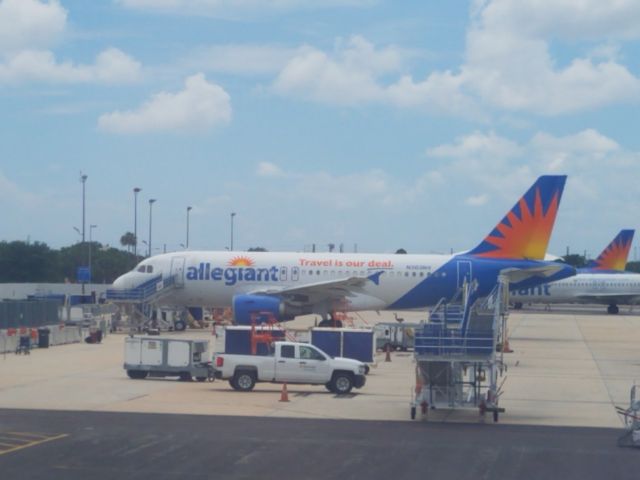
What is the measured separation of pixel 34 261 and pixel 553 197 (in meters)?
73.8

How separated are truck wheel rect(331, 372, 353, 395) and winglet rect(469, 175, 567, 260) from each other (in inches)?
994

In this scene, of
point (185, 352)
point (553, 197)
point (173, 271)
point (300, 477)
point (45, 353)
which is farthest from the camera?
point (173, 271)

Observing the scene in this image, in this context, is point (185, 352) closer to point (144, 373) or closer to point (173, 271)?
point (144, 373)

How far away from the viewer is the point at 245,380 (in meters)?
30.6

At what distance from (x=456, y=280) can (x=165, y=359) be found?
79.7 feet

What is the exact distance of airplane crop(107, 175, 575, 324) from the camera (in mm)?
52938

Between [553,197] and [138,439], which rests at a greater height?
[553,197]

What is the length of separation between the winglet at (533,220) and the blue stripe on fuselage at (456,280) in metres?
0.75

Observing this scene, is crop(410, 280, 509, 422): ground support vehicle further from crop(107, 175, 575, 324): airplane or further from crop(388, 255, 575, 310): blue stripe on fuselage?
crop(388, 255, 575, 310): blue stripe on fuselage

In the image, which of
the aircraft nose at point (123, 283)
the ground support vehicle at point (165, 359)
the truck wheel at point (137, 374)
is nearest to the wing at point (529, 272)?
the aircraft nose at point (123, 283)

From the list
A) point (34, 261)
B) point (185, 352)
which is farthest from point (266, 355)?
point (34, 261)

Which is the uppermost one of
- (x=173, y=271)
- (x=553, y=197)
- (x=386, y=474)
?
(x=553, y=197)

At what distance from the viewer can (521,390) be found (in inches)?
1260

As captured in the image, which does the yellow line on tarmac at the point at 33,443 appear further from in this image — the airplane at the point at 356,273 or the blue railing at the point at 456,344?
the airplane at the point at 356,273
